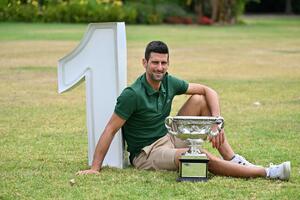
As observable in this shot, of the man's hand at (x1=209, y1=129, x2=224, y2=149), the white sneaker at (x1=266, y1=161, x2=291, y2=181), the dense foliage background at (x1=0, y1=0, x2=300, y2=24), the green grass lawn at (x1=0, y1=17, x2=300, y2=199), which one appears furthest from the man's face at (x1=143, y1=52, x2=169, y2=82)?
the dense foliage background at (x1=0, y1=0, x2=300, y2=24)

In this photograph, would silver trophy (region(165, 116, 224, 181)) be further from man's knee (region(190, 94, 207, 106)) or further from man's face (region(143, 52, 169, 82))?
man's knee (region(190, 94, 207, 106))

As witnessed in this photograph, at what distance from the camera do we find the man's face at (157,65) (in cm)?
706

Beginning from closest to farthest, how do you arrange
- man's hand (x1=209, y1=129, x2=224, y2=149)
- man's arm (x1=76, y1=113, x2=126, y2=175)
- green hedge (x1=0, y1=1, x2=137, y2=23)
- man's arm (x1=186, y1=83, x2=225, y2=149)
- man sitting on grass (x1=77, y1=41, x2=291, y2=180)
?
man's hand (x1=209, y1=129, x2=224, y2=149)
man sitting on grass (x1=77, y1=41, x2=291, y2=180)
man's arm (x1=76, y1=113, x2=126, y2=175)
man's arm (x1=186, y1=83, x2=225, y2=149)
green hedge (x1=0, y1=1, x2=137, y2=23)

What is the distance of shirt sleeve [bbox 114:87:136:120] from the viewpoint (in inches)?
281

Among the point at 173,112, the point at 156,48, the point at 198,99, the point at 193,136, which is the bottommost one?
the point at 173,112

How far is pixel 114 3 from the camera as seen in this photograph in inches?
1694

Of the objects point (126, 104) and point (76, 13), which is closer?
point (126, 104)

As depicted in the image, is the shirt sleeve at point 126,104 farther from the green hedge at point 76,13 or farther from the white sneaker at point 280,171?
the green hedge at point 76,13

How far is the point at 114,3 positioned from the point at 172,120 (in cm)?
3665

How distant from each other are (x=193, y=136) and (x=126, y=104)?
0.69 meters

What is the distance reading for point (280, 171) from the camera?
6.83 metres

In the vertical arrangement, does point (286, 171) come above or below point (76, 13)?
above

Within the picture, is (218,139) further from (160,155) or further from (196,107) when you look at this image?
(196,107)

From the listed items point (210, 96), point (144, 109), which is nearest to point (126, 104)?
point (144, 109)
